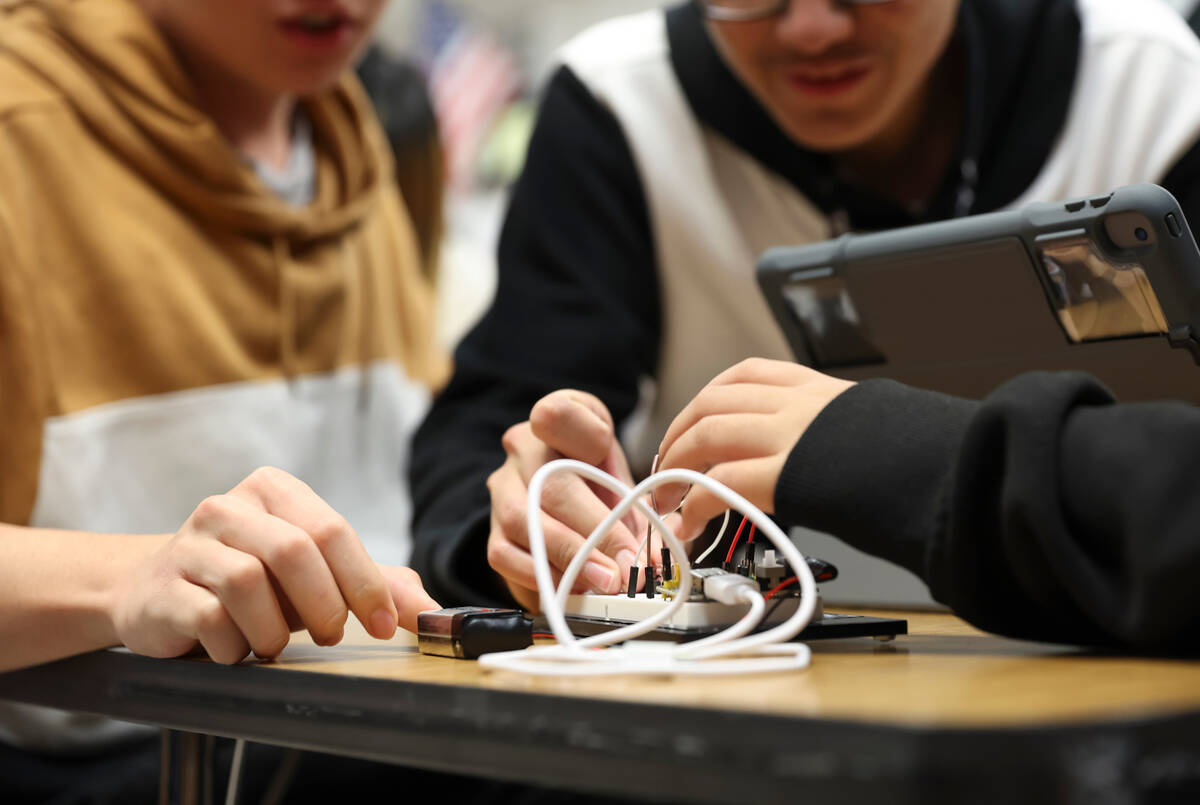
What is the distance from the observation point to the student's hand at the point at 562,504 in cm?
57

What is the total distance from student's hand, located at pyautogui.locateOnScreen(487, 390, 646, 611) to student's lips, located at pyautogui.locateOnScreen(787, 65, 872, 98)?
44cm

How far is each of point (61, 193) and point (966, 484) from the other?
1.01 metres

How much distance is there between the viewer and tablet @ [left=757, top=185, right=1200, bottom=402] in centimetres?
62

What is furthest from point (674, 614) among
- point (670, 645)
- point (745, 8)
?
point (745, 8)

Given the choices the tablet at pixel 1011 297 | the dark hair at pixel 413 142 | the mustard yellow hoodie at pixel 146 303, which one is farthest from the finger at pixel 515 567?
the dark hair at pixel 413 142

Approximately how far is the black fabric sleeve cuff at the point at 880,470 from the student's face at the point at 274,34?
90 cm

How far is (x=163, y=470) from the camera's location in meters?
1.20

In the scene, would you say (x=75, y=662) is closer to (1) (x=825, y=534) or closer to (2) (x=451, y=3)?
(1) (x=825, y=534)

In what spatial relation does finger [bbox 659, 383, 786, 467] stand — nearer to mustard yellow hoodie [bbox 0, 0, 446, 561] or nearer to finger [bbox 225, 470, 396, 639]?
finger [bbox 225, 470, 396, 639]

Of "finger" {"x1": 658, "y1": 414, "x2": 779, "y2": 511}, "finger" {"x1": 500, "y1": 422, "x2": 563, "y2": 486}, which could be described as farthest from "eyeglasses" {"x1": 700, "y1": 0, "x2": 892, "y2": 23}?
"finger" {"x1": 658, "y1": 414, "x2": 779, "y2": 511}

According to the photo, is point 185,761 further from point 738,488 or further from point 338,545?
point 738,488

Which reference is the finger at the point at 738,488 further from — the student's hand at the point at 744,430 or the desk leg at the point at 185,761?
the desk leg at the point at 185,761

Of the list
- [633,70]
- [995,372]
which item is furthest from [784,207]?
[995,372]

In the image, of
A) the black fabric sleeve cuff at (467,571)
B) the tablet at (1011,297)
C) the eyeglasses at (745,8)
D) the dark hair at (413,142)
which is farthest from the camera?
the dark hair at (413,142)
